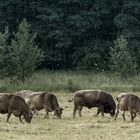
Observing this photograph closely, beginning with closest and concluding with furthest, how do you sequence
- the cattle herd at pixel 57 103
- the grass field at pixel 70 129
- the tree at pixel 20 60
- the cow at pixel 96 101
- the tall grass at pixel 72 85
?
the grass field at pixel 70 129
the cattle herd at pixel 57 103
the cow at pixel 96 101
the tall grass at pixel 72 85
the tree at pixel 20 60

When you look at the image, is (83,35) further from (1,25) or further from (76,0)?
(1,25)

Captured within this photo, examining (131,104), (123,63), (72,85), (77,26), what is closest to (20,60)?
(72,85)

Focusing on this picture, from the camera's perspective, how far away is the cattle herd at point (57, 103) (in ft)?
71.9

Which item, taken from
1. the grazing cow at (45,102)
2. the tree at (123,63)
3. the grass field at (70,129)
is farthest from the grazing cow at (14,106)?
the tree at (123,63)

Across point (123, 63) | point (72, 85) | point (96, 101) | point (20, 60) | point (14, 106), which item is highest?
point (14, 106)

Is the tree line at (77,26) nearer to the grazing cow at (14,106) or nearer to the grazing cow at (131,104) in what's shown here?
the grazing cow at (131,104)

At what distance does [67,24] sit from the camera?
191 feet

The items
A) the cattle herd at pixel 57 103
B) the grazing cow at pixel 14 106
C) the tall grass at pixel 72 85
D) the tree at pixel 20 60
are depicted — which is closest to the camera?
the grazing cow at pixel 14 106

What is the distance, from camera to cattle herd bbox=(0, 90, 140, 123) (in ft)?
71.9

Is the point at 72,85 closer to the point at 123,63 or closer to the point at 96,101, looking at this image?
the point at 123,63

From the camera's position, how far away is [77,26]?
57.5 meters

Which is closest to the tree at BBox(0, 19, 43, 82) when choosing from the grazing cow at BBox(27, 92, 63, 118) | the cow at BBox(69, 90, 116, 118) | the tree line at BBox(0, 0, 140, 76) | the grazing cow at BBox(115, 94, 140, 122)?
the tree line at BBox(0, 0, 140, 76)

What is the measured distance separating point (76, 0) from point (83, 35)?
388cm

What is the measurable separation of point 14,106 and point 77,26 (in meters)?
36.2
